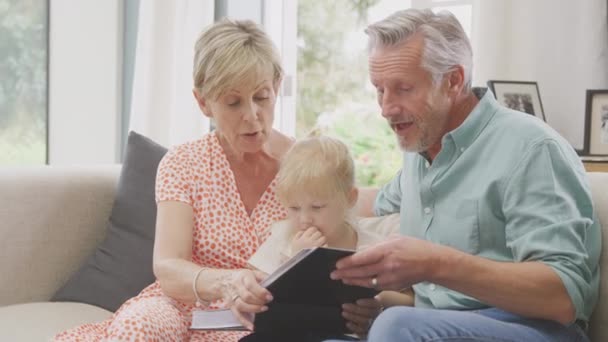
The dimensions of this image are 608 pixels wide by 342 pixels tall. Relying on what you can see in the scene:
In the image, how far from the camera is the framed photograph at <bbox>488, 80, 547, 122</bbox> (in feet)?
9.02

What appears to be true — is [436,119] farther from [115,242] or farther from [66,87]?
[66,87]

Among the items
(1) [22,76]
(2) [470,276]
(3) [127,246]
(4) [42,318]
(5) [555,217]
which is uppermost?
(1) [22,76]

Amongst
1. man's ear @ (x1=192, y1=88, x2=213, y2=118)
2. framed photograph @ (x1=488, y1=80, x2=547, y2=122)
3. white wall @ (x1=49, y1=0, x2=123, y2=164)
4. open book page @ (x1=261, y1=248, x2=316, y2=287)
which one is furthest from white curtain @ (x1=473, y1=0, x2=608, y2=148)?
white wall @ (x1=49, y1=0, x2=123, y2=164)

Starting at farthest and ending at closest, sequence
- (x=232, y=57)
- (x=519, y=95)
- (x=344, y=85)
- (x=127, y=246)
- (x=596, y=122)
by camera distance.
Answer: (x=344, y=85) → (x=519, y=95) → (x=596, y=122) → (x=127, y=246) → (x=232, y=57)

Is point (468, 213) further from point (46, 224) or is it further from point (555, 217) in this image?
point (46, 224)

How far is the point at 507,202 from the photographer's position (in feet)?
5.19

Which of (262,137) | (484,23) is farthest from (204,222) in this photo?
(484,23)

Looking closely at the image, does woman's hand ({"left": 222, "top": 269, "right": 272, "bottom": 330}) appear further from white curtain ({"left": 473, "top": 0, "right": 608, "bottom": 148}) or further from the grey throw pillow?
white curtain ({"left": 473, "top": 0, "right": 608, "bottom": 148})

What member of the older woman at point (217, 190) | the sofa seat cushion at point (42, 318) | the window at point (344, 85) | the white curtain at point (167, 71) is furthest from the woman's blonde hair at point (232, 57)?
the window at point (344, 85)

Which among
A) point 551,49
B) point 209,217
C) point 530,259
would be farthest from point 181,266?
point 551,49

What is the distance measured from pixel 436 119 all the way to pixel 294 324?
0.50 m

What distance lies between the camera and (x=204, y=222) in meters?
1.98

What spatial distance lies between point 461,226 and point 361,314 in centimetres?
26

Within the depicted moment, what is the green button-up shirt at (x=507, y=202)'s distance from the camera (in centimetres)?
151
